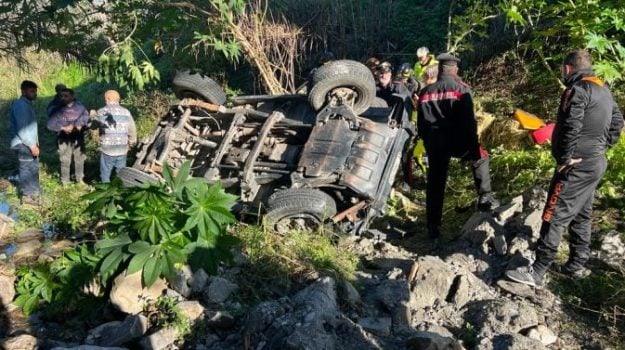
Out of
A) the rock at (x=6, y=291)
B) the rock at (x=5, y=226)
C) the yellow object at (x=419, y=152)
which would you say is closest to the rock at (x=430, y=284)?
the yellow object at (x=419, y=152)

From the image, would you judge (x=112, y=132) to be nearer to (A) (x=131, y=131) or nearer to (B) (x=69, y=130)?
(A) (x=131, y=131)

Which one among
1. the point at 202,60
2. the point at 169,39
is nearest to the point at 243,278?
the point at 169,39

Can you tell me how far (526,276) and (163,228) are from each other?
240 cm

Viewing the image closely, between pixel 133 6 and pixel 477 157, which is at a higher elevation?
pixel 133 6

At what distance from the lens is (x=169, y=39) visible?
7102 mm

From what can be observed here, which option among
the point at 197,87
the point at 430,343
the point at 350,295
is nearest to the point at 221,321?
the point at 350,295

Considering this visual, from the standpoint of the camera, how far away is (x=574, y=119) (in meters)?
3.30

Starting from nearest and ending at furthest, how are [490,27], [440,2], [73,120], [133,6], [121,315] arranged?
[121,315] < [133,6] < [73,120] < [490,27] < [440,2]

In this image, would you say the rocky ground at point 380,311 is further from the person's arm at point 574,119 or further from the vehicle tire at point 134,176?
the vehicle tire at point 134,176

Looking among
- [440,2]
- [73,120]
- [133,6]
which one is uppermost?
Answer: [440,2]

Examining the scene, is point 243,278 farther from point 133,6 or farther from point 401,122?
point 133,6

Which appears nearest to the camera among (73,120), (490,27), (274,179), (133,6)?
(274,179)

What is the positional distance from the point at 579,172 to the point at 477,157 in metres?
1.08

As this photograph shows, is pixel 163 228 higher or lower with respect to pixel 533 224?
lower
